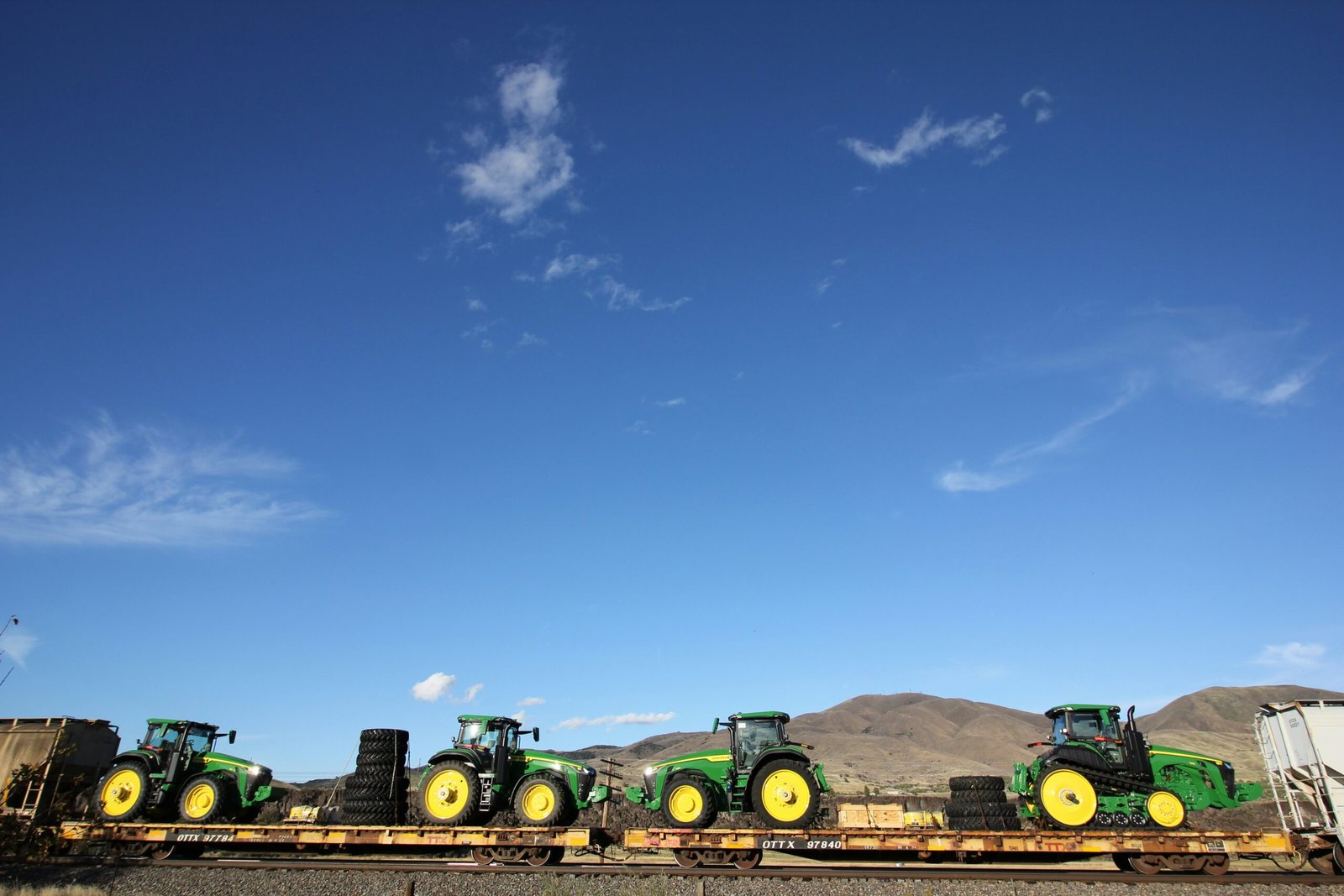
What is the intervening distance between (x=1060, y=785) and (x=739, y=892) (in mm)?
7624

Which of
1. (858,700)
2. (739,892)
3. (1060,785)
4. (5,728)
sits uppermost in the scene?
(858,700)

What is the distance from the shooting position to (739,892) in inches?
466

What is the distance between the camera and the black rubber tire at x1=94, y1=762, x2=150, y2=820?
1661 cm

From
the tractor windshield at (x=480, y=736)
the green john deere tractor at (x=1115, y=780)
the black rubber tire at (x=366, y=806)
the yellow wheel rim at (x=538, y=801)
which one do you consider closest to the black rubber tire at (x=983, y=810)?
the green john deere tractor at (x=1115, y=780)

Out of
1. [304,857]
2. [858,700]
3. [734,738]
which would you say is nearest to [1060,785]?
[734,738]

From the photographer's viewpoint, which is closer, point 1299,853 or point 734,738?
point 1299,853

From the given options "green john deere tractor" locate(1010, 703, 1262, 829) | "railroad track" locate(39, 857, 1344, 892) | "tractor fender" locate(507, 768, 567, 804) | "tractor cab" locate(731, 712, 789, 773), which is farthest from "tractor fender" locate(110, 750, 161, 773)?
"green john deere tractor" locate(1010, 703, 1262, 829)

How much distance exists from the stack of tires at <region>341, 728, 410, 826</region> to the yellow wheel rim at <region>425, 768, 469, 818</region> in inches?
36.8

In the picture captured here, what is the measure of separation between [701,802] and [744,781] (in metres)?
1.04

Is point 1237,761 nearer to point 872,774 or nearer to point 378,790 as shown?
point 872,774

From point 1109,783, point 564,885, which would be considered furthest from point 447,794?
point 1109,783

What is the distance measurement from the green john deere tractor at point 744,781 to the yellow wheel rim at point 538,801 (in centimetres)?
189

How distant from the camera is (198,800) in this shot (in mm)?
16906

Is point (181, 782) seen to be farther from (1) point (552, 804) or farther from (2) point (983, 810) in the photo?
(2) point (983, 810)
